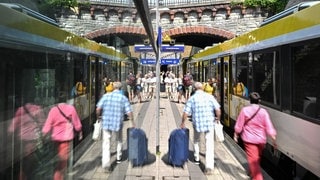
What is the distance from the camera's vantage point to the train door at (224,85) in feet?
49.0

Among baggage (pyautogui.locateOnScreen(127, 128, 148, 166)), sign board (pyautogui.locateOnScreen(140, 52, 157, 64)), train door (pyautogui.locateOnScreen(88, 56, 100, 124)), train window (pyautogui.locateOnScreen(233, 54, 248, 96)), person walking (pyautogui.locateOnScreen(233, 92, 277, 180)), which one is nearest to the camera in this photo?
train door (pyautogui.locateOnScreen(88, 56, 100, 124))

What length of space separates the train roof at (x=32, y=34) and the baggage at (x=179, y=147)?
7.08 meters

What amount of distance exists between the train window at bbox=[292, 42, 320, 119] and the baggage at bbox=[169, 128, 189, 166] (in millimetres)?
2308

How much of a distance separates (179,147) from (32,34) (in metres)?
7.58

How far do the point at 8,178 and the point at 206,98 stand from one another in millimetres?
7327

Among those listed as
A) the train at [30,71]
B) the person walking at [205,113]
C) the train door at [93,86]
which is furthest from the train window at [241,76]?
the train at [30,71]

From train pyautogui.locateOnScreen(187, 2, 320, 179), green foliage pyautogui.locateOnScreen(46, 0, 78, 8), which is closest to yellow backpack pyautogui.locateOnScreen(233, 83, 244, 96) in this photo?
train pyautogui.locateOnScreen(187, 2, 320, 179)

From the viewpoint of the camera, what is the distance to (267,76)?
919 centimetres

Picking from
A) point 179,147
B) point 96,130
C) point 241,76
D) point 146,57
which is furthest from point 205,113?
point 96,130

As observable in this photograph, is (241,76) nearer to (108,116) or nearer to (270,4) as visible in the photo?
(108,116)

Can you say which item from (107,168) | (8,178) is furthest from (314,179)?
(8,178)

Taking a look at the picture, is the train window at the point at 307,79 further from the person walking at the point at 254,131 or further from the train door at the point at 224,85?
the train door at the point at 224,85

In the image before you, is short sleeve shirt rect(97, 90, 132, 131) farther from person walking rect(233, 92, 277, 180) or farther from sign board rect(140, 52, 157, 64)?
person walking rect(233, 92, 277, 180)

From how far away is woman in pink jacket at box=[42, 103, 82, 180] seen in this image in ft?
4.11
